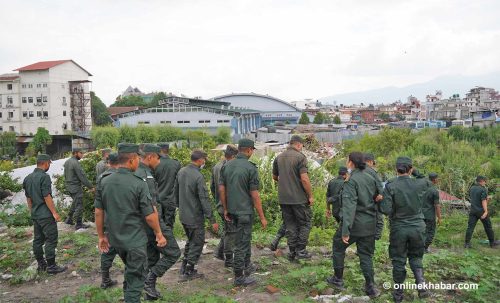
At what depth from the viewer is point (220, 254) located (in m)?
6.52

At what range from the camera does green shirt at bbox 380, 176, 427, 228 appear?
16.4 feet

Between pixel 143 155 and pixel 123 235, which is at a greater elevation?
pixel 143 155

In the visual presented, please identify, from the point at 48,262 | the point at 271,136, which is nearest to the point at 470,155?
the point at 271,136

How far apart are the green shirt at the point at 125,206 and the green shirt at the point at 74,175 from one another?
4.47 metres

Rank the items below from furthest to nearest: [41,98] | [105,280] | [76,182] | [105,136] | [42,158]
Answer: [41,98] → [105,136] → [76,182] → [42,158] → [105,280]

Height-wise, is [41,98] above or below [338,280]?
above

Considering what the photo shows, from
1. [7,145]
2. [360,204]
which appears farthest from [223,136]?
[360,204]

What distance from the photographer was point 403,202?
5008mm

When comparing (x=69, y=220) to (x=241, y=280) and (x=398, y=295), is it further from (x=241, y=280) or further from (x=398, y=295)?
(x=398, y=295)

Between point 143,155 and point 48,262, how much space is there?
2.56m

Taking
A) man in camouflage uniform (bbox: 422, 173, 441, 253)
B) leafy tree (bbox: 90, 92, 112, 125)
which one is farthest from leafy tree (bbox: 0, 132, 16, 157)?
man in camouflage uniform (bbox: 422, 173, 441, 253)

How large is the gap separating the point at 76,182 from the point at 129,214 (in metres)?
5.00

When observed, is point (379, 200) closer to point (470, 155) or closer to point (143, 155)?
point (143, 155)

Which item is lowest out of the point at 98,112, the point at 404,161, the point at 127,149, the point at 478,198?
the point at 478,198
